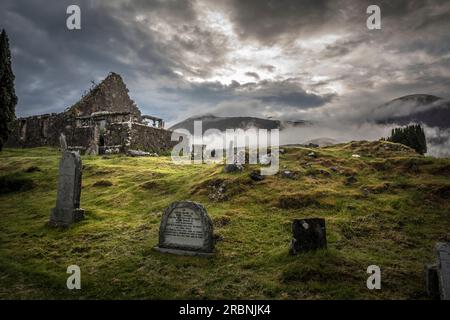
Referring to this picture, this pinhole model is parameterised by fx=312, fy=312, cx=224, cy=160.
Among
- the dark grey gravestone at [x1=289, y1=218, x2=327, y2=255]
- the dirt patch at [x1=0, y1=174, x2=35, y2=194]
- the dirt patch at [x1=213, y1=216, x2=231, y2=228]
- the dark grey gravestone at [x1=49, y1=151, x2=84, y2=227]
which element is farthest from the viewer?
the dirt patch at [x1=0, y1=174, x2=35, y2=194]

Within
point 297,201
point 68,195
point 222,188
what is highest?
point 222,188

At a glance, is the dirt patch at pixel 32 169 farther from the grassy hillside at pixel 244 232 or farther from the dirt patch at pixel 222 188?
the dirt patch at pixel 222 188

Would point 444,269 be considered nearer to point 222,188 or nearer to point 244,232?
point 244,232

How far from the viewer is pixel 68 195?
12930 mm

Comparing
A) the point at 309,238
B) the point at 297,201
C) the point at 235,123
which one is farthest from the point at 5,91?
the point at 235,123

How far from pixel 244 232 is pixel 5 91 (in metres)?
28.7

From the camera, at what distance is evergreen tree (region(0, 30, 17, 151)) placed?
28.5m

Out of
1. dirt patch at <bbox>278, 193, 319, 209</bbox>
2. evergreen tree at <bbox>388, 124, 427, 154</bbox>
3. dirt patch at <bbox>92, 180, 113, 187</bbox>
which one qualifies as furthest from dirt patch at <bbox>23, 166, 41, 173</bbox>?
evergreen tree at <bbox>388, 124, 427, 154</bbox>

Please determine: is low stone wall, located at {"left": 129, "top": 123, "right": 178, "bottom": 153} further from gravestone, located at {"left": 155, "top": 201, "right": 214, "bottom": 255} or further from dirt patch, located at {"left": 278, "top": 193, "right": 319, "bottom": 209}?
gravestone, located at {"left": 155, "top": 201, "right": 214, "bottom": 255}

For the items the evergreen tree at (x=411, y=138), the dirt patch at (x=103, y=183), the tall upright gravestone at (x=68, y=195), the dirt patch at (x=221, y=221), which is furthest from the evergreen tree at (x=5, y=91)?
the evergreen tree at (x=411, y=138)

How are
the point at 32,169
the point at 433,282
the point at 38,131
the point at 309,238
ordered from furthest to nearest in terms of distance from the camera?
the point at 38,131, the point at 32,169, the point at 309,238, the point at 433,282

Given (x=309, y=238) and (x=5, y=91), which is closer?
(x=309, y=238)

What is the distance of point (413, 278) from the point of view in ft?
23.9

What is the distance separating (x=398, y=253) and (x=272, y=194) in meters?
6.22
